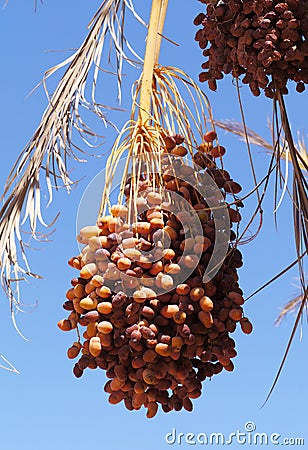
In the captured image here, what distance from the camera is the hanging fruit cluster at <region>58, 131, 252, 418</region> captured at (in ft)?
5.46

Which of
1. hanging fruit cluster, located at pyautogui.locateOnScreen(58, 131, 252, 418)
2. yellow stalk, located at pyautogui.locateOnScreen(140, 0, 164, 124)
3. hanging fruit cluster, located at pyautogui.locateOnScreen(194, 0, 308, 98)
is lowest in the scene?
hanging fruit cluster, located at pyautogui.locateOnScreen(58, 131, 252, 418)

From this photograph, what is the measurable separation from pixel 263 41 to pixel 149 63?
0.44 meters

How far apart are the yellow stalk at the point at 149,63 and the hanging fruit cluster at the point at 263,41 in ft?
0.94

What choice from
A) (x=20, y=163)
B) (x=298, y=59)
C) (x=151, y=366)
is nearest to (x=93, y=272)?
(x=151, y=366)

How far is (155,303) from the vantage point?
1.68 meters

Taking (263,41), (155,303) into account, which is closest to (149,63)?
(263,41)

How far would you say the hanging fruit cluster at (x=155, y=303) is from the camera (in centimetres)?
166

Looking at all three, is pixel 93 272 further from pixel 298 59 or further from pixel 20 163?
pixel 298 59

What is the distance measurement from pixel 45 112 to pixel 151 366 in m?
0.69

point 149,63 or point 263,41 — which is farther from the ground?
point 149,63

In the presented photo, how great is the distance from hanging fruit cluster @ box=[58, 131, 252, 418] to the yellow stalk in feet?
0.74

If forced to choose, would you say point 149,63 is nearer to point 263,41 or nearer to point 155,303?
point 263,41

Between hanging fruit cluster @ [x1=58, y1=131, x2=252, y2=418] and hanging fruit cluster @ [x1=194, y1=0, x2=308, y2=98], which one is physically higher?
hanging fruit cluster @ [x1=194, y1=0, x2=308, y2=98]

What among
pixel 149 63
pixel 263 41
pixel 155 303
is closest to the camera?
pixel 263 41
